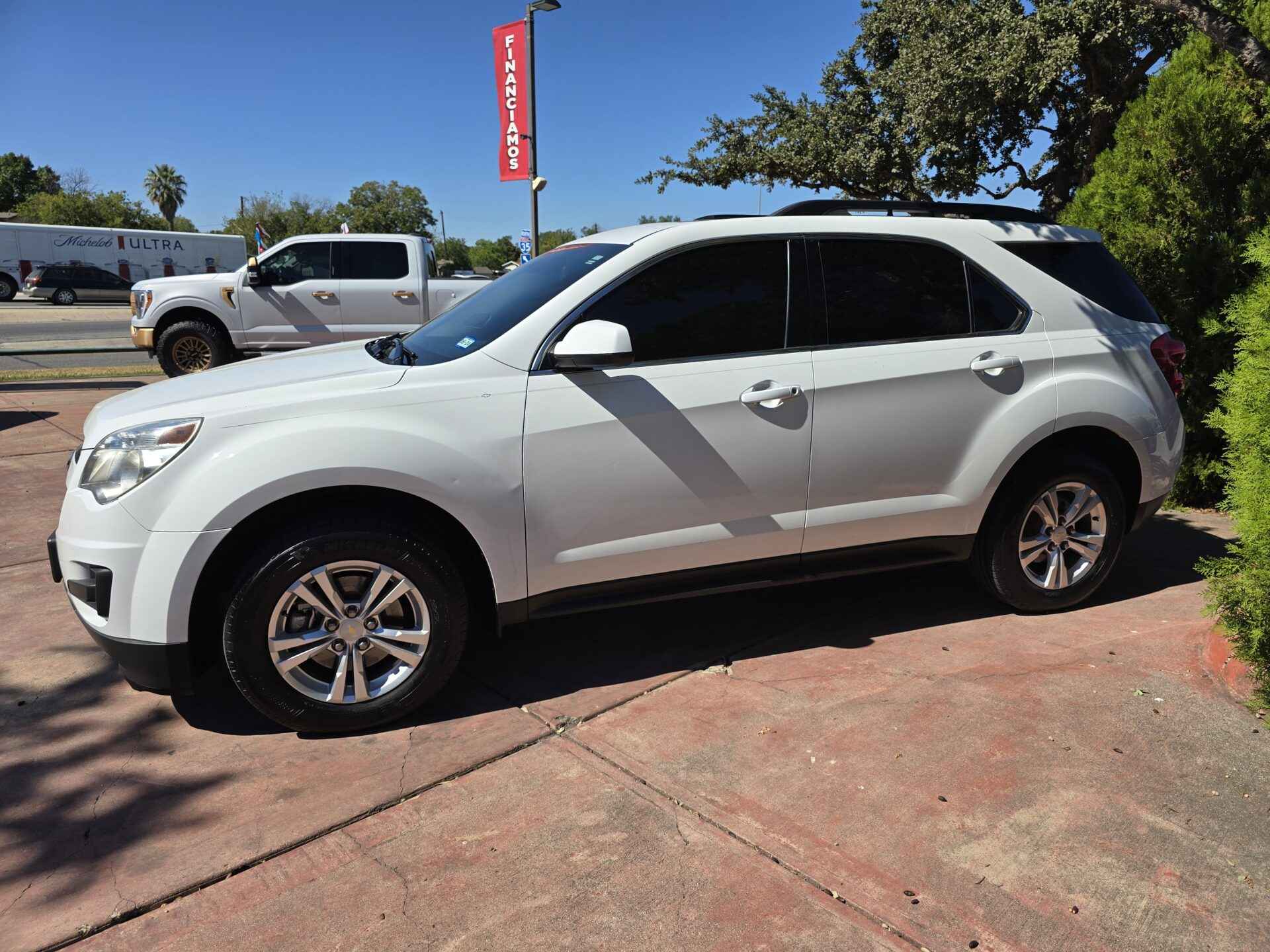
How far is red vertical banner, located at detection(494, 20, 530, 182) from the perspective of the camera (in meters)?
19.2

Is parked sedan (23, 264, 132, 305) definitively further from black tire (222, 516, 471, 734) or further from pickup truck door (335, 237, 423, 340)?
black tire (222, 516, 471, 734)

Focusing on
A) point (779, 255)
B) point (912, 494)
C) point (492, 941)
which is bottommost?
point (492, 941)

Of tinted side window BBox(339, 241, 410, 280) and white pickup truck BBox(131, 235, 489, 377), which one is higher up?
tinted side window BBox(339, 241, 410, 280)

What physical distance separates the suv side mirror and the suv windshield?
32cm

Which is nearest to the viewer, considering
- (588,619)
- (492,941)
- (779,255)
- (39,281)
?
(492,941)

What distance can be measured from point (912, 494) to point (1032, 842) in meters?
1.59

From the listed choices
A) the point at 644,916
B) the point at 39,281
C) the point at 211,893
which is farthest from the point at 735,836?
the point at 39,281

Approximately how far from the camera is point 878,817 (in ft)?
9.11

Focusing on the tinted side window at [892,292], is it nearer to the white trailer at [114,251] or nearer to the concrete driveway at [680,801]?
the concrete driveway at [680,801]

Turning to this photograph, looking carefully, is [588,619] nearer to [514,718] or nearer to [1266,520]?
[514,718]

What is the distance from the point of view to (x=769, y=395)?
11.7 ft

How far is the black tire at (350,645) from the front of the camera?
3.02m

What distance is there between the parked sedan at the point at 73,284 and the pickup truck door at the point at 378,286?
29981mm

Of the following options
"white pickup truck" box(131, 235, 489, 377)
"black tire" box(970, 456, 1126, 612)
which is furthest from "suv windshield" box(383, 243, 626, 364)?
"white pickup truck" box(131, 235, 489, 377)
